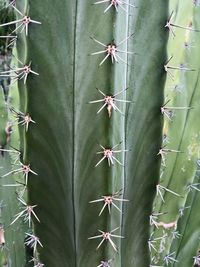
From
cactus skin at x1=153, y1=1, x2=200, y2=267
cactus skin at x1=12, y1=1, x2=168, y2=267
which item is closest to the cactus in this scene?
cactus skin at x1=12, y1=1, x2=168, y2=267

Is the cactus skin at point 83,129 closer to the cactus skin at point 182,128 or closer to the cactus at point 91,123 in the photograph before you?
the cactus at point 91,123

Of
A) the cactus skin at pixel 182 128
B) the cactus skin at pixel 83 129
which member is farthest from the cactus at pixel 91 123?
the cactus skin at pixel 182 128

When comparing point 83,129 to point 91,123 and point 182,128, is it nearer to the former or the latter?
point 91,123

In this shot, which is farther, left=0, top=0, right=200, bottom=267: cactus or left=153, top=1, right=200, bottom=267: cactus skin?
left=153, top=1, right=200, bottom=267: cactus skin

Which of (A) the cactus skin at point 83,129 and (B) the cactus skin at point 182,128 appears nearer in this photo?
(A) the cactus skin at point 83,129

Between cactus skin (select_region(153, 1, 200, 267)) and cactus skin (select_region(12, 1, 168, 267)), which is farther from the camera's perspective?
cactus skin (select_region(153, 1, 200, 267))

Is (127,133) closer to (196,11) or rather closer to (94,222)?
(94,222)

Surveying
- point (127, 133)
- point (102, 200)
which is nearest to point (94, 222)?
point (102, 200)

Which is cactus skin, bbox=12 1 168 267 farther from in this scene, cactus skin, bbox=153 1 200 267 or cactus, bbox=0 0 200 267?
cactus skin, bbox=153 1 200 267
